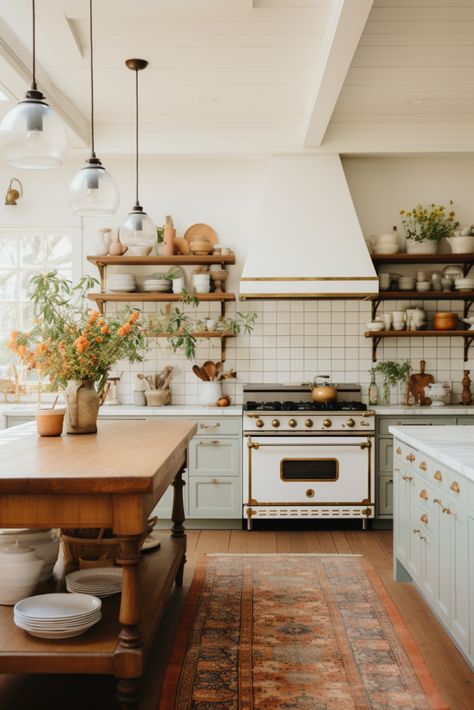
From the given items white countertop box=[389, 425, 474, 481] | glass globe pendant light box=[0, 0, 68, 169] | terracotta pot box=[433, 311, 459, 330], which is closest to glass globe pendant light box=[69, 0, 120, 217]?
glass globe pendant light box=[0, 0, 68, 169]

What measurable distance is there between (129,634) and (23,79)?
3.11 m

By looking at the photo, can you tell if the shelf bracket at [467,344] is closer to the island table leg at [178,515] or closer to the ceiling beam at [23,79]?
the island table leg at [178,515]

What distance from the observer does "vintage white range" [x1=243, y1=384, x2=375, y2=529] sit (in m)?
5.11

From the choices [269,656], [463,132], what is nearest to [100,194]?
[269,656]

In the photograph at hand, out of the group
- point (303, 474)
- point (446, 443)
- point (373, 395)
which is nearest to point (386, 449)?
point (373, 395)

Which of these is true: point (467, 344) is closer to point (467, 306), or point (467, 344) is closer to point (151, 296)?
point (467, 306)

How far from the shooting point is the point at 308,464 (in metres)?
5.11

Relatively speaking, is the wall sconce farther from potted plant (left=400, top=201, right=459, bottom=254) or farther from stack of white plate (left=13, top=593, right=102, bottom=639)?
stack of white plate (left=13, top=593, right=102, bottom=639)

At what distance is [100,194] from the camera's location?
2.87 meters

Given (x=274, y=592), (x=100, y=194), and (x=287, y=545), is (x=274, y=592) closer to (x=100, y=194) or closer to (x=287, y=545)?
(x=287, y=545)

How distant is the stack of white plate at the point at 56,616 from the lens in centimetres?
239

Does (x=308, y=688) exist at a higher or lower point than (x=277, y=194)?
lower

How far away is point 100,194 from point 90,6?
958 mm

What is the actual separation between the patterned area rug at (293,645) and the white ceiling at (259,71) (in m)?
2.87
